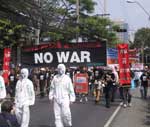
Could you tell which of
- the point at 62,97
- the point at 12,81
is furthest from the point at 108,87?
the point at 62,97

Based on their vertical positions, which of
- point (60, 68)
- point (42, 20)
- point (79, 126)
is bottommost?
point (79, 126)

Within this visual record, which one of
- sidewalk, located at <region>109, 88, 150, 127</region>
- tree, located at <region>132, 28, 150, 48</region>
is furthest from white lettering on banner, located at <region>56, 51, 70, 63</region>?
tree, located at <region>132, 28, 150, 48</region>

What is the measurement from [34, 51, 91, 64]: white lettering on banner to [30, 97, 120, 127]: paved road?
6.17ft

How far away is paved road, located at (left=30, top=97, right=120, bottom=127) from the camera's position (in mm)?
16906

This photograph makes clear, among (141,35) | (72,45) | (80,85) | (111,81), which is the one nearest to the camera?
(72,45)

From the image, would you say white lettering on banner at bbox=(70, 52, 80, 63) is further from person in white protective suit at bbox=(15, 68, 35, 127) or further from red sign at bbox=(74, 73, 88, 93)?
red sign at bbox=(74, 73, 88, 93)

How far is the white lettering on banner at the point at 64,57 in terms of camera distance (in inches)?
673

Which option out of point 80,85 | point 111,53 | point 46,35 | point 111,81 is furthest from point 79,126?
point 46,35

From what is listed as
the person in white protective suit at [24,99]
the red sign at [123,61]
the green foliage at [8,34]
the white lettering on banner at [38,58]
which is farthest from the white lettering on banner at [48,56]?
the green foliage at [8,34]

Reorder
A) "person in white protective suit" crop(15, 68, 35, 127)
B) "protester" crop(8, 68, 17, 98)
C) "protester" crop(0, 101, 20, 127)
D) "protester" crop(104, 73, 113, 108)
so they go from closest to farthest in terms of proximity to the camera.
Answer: "protester" crop(0, 101, 20, 127)
"person in white protective suit" crop(15, 68, 35, 127)
"protester" crop(104, 73, 113, 108)
"protester" crop(8, 68, 17, 98)

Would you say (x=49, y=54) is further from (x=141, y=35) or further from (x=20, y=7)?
(x=141, y=35)

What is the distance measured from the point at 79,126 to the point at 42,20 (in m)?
4.17

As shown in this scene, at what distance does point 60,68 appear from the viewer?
14.1 metres

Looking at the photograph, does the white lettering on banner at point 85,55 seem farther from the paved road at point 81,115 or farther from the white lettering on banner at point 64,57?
the paved road at point 81,115
